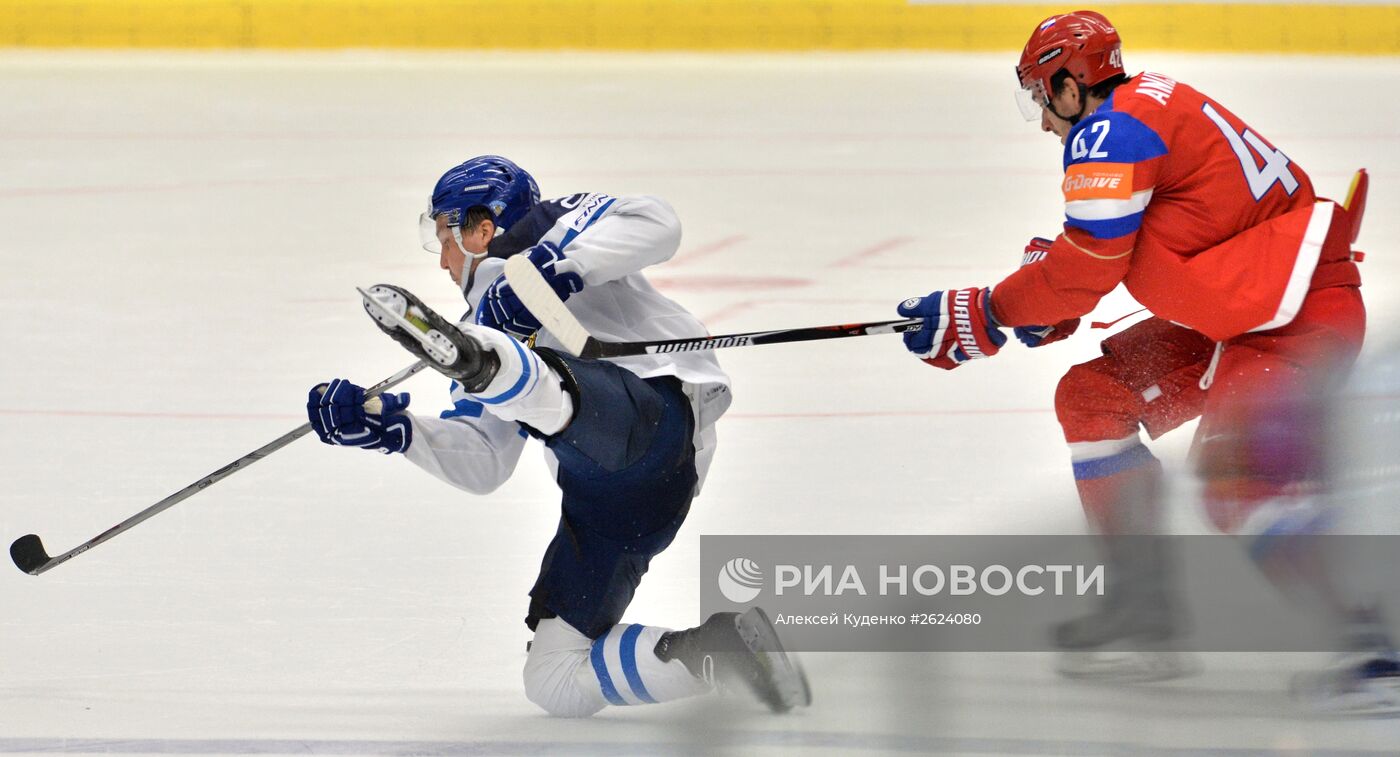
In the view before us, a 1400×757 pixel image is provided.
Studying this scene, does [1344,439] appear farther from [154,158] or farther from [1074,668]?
[154,158]

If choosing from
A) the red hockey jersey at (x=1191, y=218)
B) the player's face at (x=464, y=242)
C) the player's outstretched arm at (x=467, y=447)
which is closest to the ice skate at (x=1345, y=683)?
the red hockey jersey at (x=1191, y=218)

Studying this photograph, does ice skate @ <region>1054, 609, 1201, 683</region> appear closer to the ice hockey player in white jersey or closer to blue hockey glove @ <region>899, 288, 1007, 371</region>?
the ice hockey player in white jersey

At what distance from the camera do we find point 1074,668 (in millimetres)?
2119

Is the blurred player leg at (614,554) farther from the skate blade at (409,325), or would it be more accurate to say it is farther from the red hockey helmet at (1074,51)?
the red hockey helmet at (1074,51)

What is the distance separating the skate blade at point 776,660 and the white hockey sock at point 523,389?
0.41 metres

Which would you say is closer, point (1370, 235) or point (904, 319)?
point (904, 319)

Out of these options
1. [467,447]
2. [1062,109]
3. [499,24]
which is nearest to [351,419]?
[467,447]

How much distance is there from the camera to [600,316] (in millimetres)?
2805

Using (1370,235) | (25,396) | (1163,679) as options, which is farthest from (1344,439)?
(1370,235)

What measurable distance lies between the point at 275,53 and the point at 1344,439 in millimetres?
8605

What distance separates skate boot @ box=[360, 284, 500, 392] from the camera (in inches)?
87.9

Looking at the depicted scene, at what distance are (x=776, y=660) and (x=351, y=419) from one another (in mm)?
702

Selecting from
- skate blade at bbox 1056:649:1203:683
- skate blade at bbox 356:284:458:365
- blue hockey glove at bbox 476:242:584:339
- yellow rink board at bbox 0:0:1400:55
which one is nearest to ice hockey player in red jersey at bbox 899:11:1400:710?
skate blade at bbox 1056:649:1203:683

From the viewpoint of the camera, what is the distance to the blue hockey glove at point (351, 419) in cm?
259
